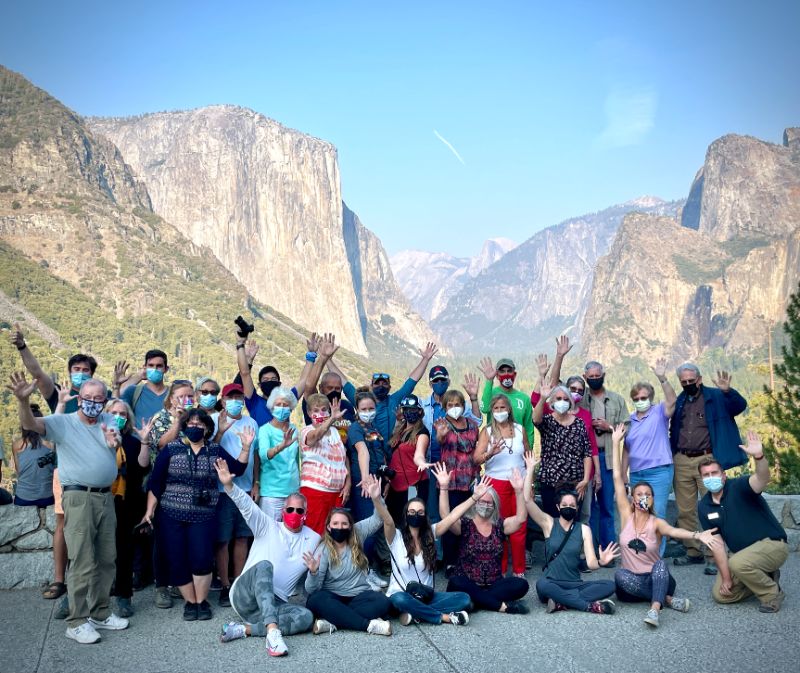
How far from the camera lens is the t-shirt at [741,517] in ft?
24.4

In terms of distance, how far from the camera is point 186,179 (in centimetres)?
19450

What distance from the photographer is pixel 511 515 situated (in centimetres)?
820

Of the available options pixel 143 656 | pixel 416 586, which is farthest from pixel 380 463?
pixel 143 656

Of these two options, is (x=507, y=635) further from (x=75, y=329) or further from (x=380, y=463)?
(x=75, y=329)

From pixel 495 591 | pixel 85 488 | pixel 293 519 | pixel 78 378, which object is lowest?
pixel 495 591

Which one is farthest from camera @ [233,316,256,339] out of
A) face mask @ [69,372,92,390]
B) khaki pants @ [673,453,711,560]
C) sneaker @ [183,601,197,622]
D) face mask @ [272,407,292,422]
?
khaki pants @ [673,453,711,560]

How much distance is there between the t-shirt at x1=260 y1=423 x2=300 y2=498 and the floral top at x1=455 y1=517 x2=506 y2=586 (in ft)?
5.50

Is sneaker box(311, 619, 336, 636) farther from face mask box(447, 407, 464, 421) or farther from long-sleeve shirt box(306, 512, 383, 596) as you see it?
face mask box(447, 407, 464, 421)

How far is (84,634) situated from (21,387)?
2.04 metres

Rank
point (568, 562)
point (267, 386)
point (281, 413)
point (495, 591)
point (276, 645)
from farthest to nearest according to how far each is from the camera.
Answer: point (267, 386) < point (281, 413) < point (568, 562) < point (495, 591) < point (276, 645)

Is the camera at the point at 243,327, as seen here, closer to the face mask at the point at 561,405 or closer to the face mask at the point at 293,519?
the face mask at the point at 293,519

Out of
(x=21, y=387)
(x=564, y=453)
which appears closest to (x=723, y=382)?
(x=564, y=453)

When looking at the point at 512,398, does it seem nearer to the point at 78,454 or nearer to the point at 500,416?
the point at 500,416

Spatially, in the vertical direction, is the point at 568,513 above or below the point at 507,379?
below
